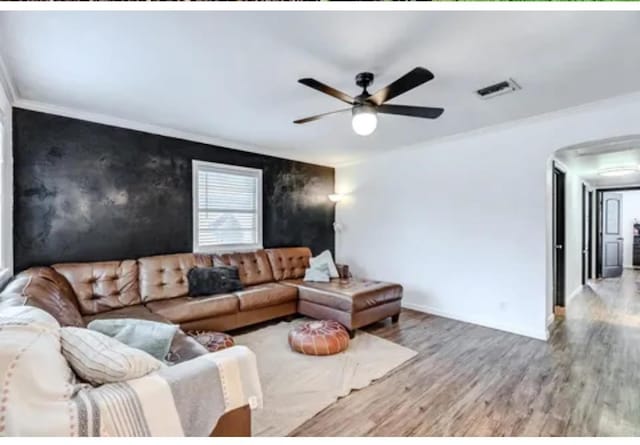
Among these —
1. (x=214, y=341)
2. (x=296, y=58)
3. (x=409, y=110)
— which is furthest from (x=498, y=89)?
(x=214, y=341)

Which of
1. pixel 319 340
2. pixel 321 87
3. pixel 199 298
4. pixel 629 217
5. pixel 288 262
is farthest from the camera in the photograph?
pixel 629 217

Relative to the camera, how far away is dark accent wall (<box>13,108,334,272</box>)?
312 centimetres

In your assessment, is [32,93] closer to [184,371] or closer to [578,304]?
[184,371]

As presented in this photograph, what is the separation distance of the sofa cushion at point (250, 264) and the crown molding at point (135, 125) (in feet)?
5.15

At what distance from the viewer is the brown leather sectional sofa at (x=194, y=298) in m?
2.99

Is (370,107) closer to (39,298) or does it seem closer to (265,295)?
(265,295)

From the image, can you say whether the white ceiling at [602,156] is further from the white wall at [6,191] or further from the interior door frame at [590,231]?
the white wall at [6,191]

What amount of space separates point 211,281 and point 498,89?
3.48 meters

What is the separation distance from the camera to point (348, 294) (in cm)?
355

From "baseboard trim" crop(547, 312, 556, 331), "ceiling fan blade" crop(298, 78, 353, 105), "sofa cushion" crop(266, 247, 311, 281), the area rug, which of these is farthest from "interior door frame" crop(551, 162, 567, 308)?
"ceiling fan blade" crop(298, 78, 353, 105)

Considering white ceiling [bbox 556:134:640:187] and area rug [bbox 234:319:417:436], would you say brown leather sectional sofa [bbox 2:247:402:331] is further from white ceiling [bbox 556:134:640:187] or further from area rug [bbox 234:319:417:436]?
white ceiling [bbox 556:134:640:187]

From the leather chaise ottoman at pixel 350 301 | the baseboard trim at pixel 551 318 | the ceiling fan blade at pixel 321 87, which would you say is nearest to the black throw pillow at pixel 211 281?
the leather chaise ottoman at pixel 350 301

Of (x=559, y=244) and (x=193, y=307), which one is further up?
(x=559, y=244)

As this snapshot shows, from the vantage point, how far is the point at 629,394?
2.39m
